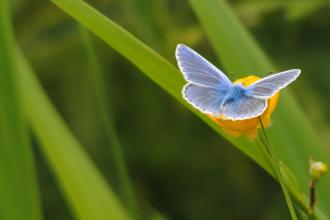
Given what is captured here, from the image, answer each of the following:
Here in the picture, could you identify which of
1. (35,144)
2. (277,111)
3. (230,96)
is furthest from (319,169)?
(35,144)

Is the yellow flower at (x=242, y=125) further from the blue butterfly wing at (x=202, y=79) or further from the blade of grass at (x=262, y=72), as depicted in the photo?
the blade of grass at (x=262, y=72)

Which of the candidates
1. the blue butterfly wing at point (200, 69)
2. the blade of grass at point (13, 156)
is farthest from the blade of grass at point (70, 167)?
the blue butterfly wing at point (200, 69)

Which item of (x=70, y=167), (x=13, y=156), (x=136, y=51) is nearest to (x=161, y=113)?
(x=70, y=167)

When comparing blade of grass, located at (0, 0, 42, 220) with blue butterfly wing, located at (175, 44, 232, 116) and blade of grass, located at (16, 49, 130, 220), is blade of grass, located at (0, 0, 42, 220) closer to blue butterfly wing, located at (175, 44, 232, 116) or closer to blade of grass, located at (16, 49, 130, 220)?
blade of grass, located at (16, 49, 130, 220)

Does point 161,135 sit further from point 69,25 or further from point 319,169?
point 319,169

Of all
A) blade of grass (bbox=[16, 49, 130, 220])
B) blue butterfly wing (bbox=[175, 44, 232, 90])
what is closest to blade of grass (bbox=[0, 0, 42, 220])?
blade of grass (bbox=[16, 49, 130, 220])

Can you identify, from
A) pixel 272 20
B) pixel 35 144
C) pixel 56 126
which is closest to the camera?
pixel 56 126
